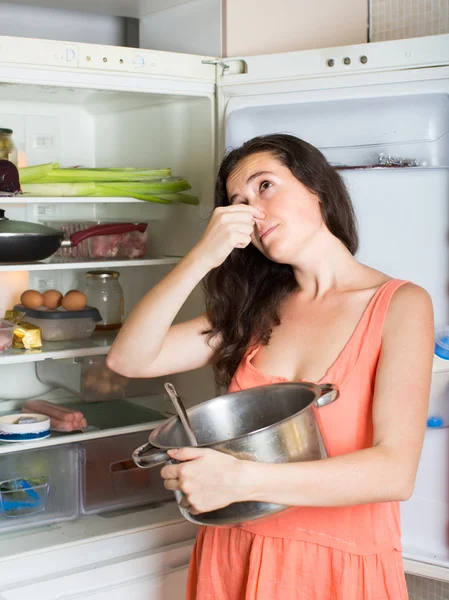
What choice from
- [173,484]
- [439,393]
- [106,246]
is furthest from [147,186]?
A: [173,484]

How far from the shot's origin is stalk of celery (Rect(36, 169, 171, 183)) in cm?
205

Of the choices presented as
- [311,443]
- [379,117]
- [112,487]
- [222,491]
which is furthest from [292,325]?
[112,487]

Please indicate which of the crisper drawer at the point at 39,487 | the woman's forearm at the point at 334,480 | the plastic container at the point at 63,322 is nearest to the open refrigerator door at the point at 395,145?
the plastic container at the point at 63,322

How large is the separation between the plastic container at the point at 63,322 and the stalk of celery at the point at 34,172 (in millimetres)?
334

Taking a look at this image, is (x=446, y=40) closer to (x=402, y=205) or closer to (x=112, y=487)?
(x=402, y=205)

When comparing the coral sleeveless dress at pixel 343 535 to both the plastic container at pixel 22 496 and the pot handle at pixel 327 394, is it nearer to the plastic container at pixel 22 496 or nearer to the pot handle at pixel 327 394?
the pot handle at pixel 327 394

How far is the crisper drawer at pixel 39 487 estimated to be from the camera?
2.00 metres

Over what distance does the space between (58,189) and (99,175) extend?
0.11 meters

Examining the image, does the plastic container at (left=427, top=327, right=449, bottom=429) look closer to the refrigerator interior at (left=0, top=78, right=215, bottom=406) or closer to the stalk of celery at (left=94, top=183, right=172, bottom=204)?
the refrigerator interior at (left=0, top=78, right=215, bottom=406)

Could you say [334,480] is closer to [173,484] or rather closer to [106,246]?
[173,484]

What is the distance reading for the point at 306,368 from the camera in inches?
52.9

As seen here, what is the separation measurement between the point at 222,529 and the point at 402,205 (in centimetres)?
84

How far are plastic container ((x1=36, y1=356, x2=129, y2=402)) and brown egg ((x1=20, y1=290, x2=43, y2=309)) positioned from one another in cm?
A: 17

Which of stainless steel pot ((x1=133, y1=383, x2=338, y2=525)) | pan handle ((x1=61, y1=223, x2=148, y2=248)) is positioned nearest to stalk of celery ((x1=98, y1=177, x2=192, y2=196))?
pan handle ((x1=61, y1=223, x2=148, y2=248))
